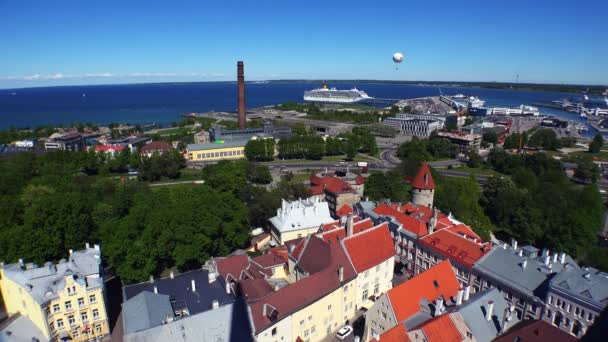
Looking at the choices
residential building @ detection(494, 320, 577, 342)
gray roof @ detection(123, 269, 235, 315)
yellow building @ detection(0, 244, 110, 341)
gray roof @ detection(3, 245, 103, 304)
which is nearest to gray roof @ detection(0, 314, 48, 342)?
yellow building @ detection(0, 244, 110, 341)

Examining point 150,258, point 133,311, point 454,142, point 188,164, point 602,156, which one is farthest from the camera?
point 454,142

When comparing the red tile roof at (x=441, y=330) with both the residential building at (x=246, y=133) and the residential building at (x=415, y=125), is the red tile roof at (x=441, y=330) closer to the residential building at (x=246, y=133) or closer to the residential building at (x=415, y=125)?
the residential building at (x=246, y=133)

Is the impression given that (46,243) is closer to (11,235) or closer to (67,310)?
(11,235)

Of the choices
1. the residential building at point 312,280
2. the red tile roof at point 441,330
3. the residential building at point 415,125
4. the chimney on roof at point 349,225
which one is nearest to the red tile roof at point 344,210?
the residential building at point 312,280

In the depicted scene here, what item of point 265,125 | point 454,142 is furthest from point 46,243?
point 454,142

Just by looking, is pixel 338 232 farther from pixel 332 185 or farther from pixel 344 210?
pixel 332 185

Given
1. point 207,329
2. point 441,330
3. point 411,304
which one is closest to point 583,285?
point 441,330

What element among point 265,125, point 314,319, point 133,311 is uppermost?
point 265,125
